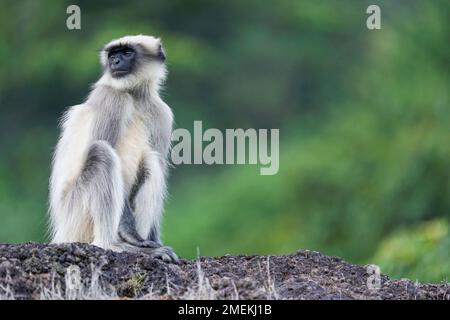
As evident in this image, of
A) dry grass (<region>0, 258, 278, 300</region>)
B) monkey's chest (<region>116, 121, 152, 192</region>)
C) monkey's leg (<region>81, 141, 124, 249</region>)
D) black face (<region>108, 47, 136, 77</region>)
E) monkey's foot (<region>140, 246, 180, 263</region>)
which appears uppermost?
black face (<region>108, 47, 136, 77</region>)

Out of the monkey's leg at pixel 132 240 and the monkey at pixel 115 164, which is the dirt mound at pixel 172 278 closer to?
the monkey's leg at pixel 132 240

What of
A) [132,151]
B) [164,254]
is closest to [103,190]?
[132,151]

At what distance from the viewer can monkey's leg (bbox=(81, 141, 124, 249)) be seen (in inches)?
436

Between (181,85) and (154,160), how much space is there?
67.9 feet

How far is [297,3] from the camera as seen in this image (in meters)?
35.7

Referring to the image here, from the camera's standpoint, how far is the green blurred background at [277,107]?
23516 millimetres

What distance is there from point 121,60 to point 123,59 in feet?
0.07

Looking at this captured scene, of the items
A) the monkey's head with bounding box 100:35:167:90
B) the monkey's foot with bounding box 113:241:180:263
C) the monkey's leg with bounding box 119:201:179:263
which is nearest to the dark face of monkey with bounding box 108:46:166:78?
the monkey's head with bounding box 100:35:167:90

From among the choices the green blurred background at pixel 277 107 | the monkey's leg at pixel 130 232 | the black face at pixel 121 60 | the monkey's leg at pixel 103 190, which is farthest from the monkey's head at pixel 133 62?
the green blurred background at pixel 277 107

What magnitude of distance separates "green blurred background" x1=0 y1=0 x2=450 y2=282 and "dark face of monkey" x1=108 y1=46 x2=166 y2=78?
662cm

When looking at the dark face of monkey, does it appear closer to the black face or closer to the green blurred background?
the black face

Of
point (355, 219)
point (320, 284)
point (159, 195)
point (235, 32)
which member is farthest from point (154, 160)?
point (235, 32)
